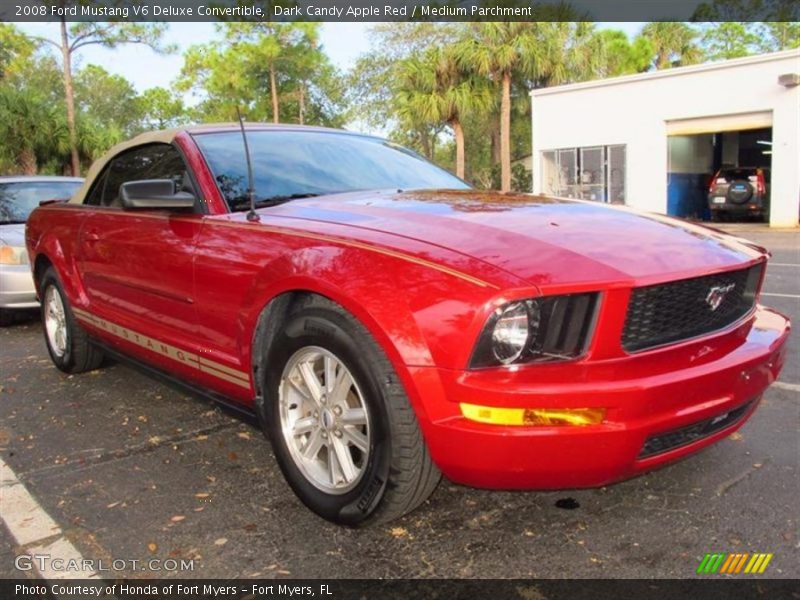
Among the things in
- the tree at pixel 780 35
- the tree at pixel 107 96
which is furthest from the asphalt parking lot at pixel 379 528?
the tree at pixel 107 96

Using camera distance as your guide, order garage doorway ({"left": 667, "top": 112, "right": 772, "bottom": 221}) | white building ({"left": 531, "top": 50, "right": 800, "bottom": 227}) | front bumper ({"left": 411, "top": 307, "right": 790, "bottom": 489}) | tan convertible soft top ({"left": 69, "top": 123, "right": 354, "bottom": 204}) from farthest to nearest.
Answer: garage doorway ({"left": 667, "top": 112, "right": 772, "bottom": 221}) < white building ({"left": 531, "top": 50, "right": 800, "bottom": 227}) < tan convertible soft top ({"left": 69, "top": 123, "right": 354, "bottom": 204}) < front bumper ({"left": 411, "top": 307, "right": 790, "bottom": 489})

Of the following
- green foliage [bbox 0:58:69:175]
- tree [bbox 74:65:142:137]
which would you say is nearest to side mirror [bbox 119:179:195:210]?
green foliage [bbox 0:58:69:175]

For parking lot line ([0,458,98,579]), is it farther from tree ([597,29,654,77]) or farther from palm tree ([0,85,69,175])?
tree ([597,29,654,77])

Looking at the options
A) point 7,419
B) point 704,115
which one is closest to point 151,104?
point 704,115

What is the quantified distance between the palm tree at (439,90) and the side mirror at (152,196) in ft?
82.8

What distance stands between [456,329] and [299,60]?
44610 millimetres

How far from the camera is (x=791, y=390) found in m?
4.18

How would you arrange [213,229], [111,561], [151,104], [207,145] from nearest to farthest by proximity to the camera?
[111,561], [213,229], [207,145], [151,104]

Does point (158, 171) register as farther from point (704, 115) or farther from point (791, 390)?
point (704, 115)

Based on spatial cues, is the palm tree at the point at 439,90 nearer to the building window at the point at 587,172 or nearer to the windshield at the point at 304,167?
the building window at the point at 587,172

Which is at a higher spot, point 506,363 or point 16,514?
point 506,363

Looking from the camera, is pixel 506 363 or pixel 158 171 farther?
pixel 158 171

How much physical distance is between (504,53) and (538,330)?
25.9 meters

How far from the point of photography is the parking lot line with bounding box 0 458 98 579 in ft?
8.05
